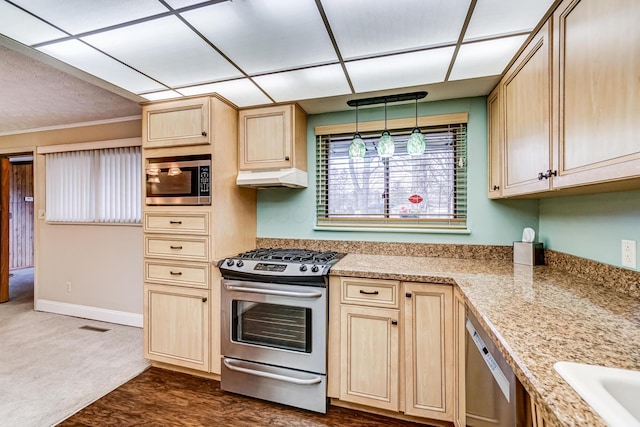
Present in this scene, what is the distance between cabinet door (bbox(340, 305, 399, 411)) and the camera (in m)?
1.79

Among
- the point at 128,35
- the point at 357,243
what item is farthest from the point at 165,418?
the point at 128,35

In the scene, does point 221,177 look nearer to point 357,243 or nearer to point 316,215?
point 316,215

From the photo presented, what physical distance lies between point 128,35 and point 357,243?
2.02 m

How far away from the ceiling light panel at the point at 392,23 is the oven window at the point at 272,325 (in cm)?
161

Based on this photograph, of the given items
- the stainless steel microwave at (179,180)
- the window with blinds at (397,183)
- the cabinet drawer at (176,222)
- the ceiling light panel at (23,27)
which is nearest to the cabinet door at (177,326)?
the cabinet drawer at (176,222)

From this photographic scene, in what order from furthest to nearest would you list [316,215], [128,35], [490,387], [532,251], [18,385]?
[316,215], [18,385], [532,251], [128,35], [490,387]

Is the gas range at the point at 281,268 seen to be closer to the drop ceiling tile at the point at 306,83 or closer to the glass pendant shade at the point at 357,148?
the glass pendant shade at the point at 357,148

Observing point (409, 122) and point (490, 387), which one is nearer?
point (490, 387)

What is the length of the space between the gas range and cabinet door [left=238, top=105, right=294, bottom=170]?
0.75 metres

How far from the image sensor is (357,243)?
2.49 meters

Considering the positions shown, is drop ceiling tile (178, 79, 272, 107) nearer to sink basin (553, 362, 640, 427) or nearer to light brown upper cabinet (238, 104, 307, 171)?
light brown upper cabinet (238, 104, 307, 171)

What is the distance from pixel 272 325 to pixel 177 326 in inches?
32.2

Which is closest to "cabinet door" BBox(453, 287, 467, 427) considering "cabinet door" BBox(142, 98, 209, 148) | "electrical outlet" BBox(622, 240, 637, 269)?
"electrical outlet" BBox(622, 240, 637, 269)

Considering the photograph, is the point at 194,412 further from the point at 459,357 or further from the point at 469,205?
the point at 469,205
